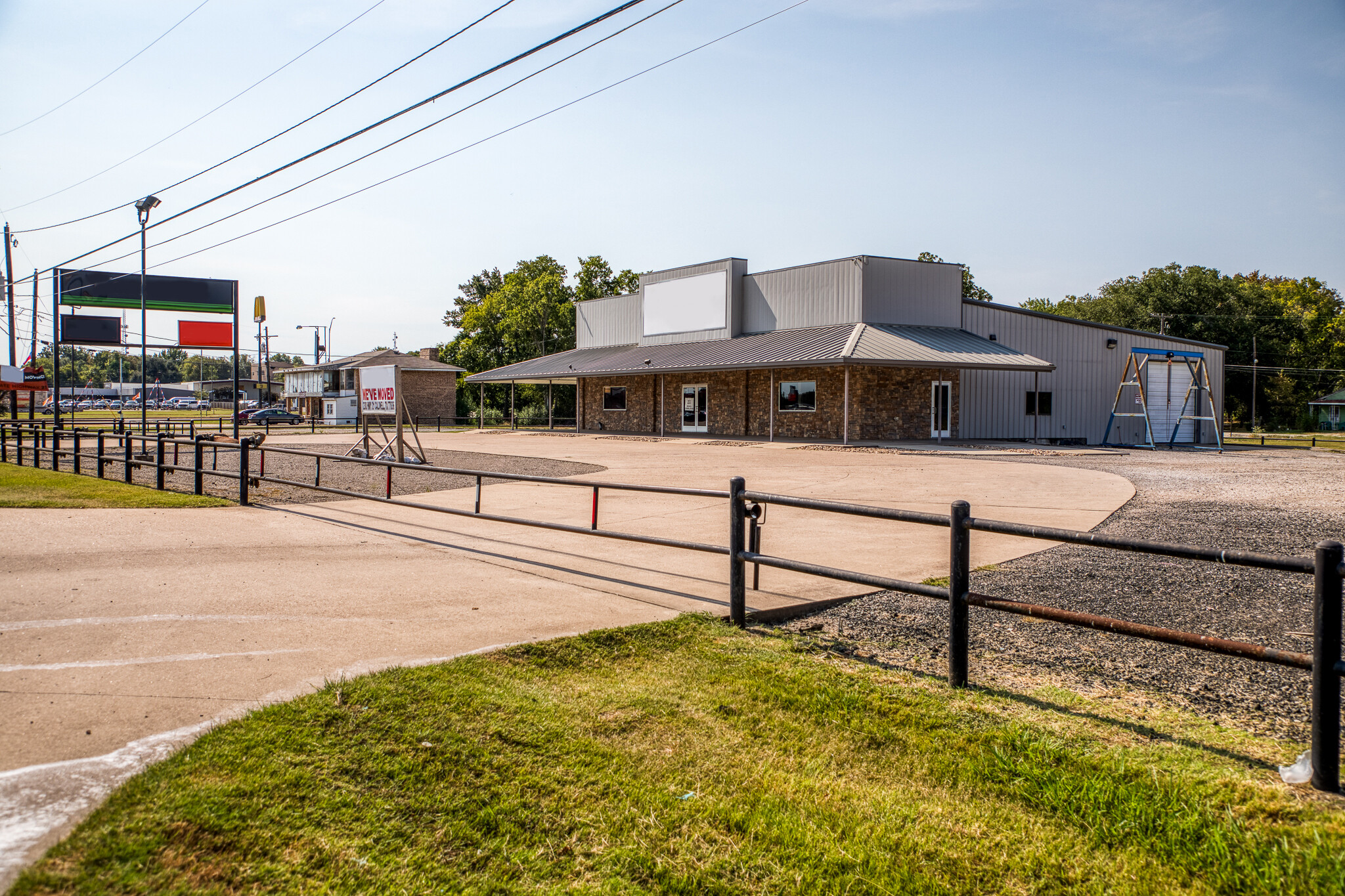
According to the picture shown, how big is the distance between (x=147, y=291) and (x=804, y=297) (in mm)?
23821

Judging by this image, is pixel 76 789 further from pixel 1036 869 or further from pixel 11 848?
pixel 1036 869

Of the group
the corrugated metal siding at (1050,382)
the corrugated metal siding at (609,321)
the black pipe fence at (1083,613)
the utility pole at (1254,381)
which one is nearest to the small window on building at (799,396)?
the corrugated metal siding at (1050,382)

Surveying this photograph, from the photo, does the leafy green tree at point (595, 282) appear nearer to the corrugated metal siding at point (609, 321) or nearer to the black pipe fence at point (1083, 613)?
the corrugated metal siding at point (609, 321)

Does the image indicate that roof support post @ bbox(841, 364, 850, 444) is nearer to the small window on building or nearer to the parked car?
the small window on building

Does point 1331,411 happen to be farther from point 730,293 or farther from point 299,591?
point 299,591

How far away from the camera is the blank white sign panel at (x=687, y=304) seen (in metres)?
37.8

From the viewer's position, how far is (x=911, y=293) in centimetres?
3359

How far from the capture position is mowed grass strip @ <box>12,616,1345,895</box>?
2789 mm

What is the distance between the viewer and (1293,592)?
22.2 feet

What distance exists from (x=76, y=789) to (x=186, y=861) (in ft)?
2.53

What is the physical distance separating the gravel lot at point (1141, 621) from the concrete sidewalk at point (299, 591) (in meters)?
0.69

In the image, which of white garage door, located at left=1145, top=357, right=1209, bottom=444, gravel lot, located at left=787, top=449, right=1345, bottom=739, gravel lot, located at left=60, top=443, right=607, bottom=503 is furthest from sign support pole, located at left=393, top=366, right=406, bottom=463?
white garage door, located at left=1145, top=357, right=1209, bottom=444

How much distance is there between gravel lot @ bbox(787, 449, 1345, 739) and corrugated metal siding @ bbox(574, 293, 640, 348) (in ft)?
114

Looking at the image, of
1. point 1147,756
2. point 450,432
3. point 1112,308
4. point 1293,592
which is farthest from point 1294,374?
point 1147,756
